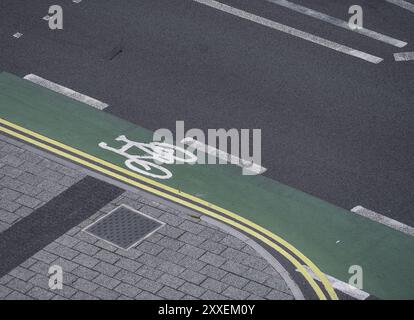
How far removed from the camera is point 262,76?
74.0 feet

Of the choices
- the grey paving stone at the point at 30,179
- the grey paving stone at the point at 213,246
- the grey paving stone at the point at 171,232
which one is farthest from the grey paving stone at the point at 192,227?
the grey paving stone at the point at 30,179

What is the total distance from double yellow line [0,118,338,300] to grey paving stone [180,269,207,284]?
55.7 inches

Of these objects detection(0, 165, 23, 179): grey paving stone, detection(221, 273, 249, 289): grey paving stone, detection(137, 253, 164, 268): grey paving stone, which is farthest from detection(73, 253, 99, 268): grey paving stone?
detection(0, 165, 23, 179): grey paving stone

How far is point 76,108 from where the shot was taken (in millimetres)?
21656

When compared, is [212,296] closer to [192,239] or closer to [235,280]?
[235,280]

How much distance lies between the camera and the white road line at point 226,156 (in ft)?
65.9

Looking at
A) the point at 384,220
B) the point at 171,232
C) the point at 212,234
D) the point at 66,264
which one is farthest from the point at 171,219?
the point at 384,220

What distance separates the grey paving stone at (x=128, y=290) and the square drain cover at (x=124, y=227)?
993 mm

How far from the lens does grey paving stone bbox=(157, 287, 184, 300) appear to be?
56.3ft

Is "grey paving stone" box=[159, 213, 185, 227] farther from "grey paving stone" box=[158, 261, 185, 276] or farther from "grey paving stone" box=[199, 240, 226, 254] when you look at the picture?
"grey paving stone" box=[158, 261, 185, 276]

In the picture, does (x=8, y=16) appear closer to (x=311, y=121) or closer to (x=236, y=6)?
(x=236, y=6)

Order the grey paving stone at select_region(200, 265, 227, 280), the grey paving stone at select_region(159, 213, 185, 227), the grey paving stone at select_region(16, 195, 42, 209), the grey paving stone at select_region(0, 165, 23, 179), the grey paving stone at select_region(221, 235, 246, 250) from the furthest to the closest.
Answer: the grey paving stone at select_region(0, 165, 23, 179) < the grey paving stone at select_region(16, 195, 42, 209) < the grey paving stone at select_region(159, 213, 185, 227) < the grey paving stone at select_region(221, 235, 246, 250) < the grey paving stone at select_region(200, 265, 227, 280)
